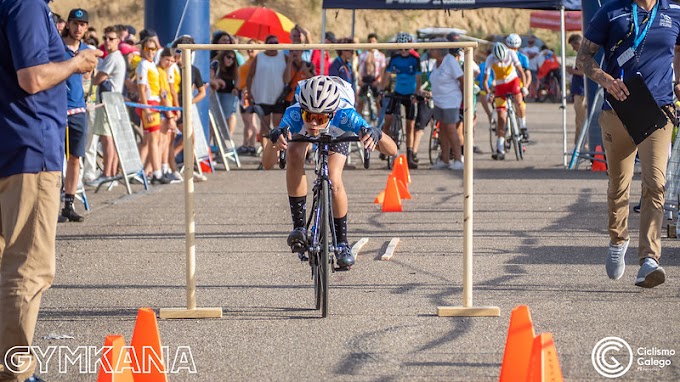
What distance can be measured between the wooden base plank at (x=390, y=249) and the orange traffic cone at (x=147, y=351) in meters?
4.44

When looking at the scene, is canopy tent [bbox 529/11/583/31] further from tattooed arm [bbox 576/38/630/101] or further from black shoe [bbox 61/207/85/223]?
tattooed arm [bbox 576/38/630/101]

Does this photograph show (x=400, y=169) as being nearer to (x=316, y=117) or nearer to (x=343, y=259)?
(x=343, y=259)

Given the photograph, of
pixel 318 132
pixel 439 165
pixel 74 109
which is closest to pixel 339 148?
pixel 318 132

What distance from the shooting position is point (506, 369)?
605 centimetres

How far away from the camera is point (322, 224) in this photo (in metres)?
8.30

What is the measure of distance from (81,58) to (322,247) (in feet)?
7.99

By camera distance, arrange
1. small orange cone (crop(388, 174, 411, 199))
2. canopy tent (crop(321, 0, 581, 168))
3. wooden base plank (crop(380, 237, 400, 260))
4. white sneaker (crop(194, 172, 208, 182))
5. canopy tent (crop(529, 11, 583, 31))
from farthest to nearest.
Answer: canopy tent (crop(529, 11, 583, 31)), canopy tent (crop(321, 0, 581, 168)), white sneaker (crop(194, 172, 208, 182)), small orange cone (crop(388, 174, 411, 199)), wooden base plank (crop(380, 237, 400, 260))

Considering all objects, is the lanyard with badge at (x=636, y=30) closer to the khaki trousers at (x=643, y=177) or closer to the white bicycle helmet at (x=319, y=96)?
the khaki trousers at (x=643, y=177)

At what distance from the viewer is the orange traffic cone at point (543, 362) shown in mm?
5493

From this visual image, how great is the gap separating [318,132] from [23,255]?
2.84 meters

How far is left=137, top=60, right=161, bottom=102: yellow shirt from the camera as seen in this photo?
17.1 metres

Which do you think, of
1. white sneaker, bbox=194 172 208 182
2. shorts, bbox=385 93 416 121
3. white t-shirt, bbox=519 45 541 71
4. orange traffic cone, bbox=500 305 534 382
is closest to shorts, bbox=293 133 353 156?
orange traffic cone, bbox=500 305 534 382

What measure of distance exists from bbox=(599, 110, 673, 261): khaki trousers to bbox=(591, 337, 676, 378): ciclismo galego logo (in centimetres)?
178

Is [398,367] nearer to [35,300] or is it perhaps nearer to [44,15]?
[35,300]
